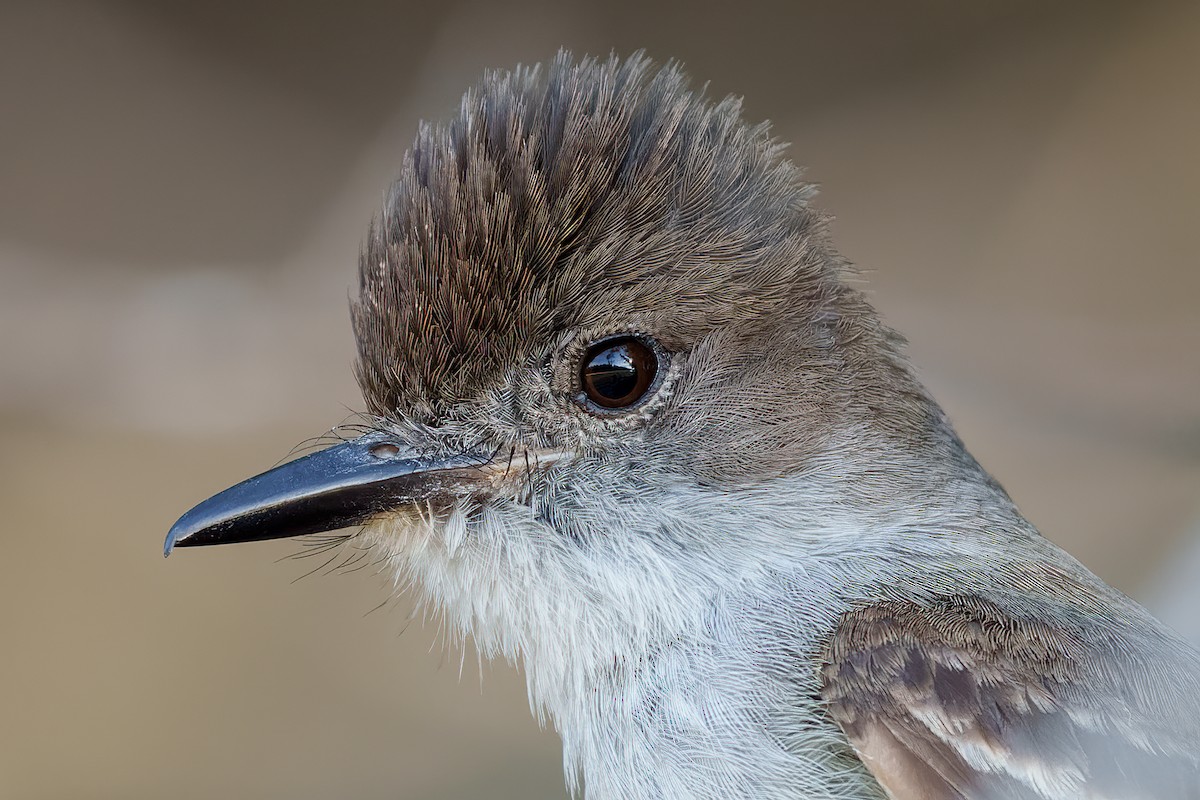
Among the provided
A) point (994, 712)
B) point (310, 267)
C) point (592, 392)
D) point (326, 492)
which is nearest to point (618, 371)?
point (592, 392)

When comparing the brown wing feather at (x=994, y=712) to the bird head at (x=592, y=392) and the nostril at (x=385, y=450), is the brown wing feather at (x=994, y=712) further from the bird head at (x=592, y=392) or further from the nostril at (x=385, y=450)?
the nostril at (x=385, y=450)

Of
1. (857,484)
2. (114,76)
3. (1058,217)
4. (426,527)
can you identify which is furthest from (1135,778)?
(114,76)

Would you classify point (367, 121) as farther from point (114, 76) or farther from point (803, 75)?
point (803, 75)

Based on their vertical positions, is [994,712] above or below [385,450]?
below

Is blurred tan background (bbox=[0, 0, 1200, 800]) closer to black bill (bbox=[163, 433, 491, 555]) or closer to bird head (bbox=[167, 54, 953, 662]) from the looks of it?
bird head (bbox=[167, 54, 953, 662])

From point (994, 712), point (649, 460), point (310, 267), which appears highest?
point (310, 267)

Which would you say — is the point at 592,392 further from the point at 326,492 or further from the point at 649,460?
the point at 326,492
